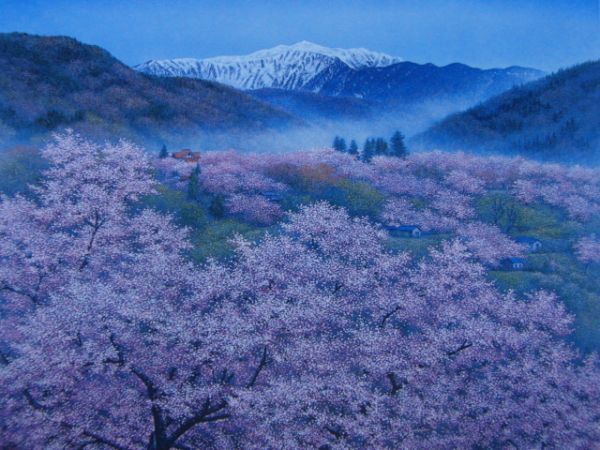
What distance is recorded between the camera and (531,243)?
1617cm

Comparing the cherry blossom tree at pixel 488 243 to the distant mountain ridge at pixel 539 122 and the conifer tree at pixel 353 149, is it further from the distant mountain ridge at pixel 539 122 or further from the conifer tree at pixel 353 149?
the distant mountain ridge at pixel 539 122

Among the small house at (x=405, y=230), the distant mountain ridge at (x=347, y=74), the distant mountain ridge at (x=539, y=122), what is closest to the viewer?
the small house at (x=405, y=230)

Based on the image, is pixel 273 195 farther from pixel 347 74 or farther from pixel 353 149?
pixel 347 74

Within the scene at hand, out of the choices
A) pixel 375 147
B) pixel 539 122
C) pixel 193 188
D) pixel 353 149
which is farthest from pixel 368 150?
pixel 539 122

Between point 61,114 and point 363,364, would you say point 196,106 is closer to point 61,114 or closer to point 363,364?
point 61,114

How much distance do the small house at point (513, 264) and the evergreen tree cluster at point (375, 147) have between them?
10.2 m

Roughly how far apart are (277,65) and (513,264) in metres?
15.7

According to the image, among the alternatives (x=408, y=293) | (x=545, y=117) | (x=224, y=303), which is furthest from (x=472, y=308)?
(x=545, y=117)

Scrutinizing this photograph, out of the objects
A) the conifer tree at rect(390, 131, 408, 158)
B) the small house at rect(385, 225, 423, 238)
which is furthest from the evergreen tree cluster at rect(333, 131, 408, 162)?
the small house at rect(385, 225, 423, 238)

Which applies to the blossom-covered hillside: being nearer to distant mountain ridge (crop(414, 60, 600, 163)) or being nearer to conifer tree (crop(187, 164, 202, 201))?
conifer tree (crop(187, 164, 202, 201))

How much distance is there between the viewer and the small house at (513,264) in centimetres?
1472

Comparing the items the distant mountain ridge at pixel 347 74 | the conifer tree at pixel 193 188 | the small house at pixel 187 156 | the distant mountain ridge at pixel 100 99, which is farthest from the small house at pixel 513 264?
the distant mountain ridge at pixel 100 99

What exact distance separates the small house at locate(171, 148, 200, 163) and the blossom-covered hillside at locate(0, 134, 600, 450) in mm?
5288

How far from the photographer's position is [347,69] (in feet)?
76.7
